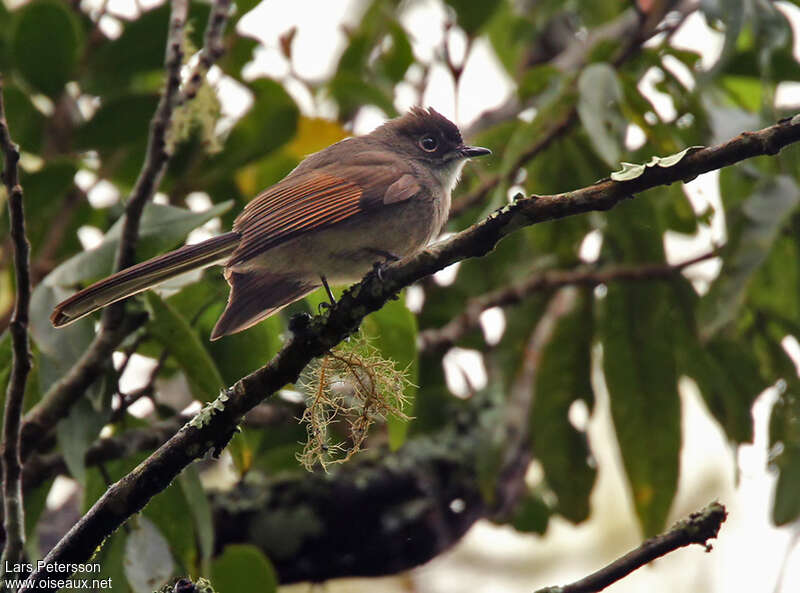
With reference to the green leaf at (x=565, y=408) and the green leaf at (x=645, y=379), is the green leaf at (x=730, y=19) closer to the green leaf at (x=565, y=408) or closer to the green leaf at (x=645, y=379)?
the green leaf at (x=645, y=379)

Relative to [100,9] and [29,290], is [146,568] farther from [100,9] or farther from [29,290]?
[100,9]

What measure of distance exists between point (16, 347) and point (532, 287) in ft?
9.58

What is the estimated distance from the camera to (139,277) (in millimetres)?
2990

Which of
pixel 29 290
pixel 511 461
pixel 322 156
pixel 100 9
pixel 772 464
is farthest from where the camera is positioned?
pixel 511 461

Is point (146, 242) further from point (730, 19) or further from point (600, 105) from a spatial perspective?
point (730, 19)

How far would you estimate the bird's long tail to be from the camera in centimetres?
291

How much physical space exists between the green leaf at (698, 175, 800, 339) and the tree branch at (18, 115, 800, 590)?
1.76 meters

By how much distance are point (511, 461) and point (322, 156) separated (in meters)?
2.10

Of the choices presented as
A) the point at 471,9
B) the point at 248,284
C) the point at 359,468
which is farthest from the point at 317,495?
the point at 471,9

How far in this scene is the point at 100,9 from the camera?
4688mm

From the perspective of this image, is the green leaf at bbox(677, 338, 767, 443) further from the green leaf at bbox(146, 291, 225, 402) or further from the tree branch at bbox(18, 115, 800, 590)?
the tree branch at bbox(18, 115, 800, 590)

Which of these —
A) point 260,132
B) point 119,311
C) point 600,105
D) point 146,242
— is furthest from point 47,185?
point 600,105

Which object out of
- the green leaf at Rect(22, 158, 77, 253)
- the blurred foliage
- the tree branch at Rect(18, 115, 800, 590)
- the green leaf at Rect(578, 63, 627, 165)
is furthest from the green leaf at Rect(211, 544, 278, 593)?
the green leaf at Rect(578, 63, 627, 165)

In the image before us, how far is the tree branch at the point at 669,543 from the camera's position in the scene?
6.78ft
